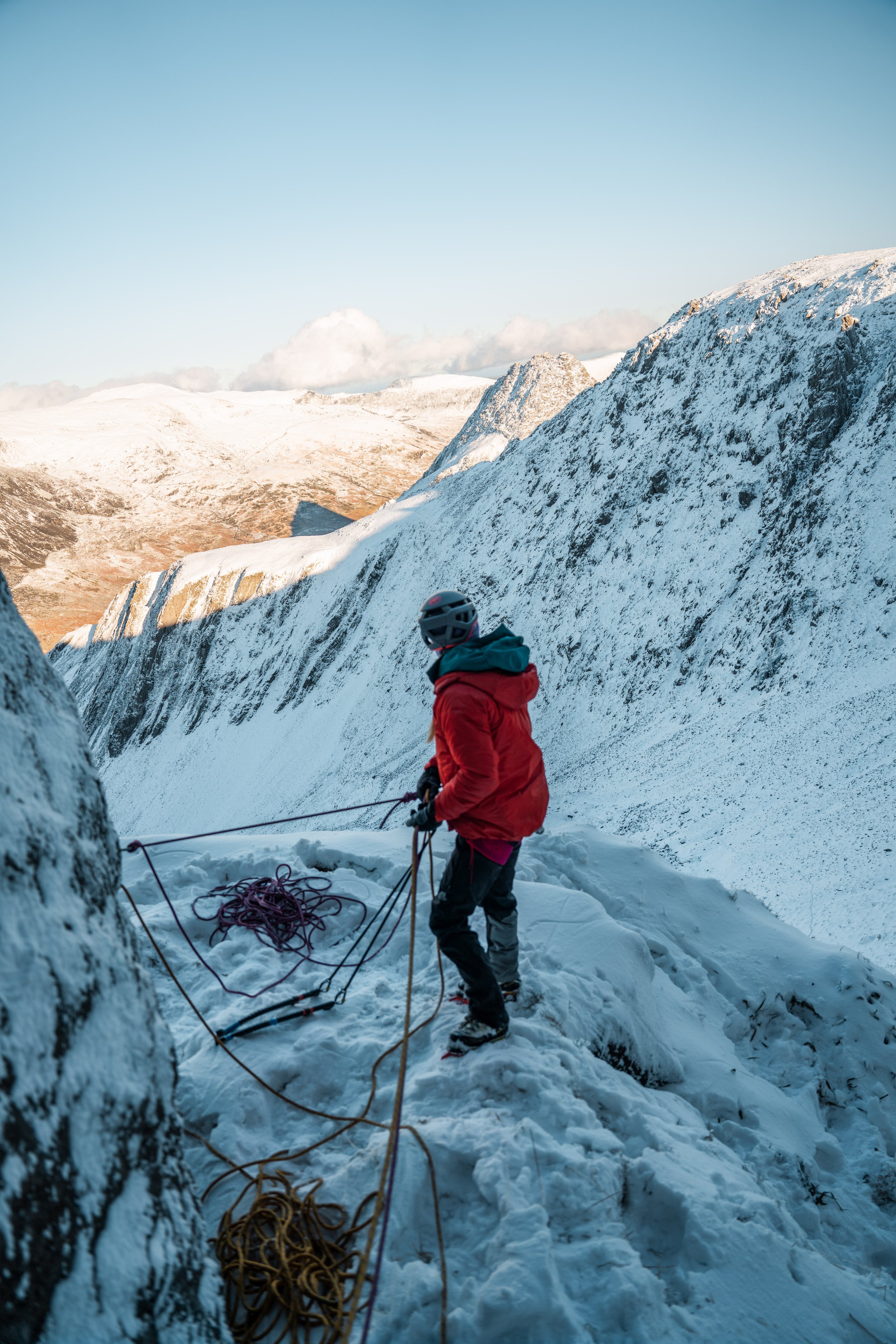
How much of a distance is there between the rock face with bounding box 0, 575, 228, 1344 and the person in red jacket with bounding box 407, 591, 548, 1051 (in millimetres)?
1736

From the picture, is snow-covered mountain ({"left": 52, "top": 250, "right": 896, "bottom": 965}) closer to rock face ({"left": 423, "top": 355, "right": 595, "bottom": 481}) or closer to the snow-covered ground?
the snow-covered ground

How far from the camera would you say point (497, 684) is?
3.89m

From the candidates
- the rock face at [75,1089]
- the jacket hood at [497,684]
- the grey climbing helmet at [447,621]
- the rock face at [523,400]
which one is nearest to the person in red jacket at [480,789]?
the jacket hood at [497,684]

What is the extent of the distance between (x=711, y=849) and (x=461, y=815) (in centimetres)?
1010

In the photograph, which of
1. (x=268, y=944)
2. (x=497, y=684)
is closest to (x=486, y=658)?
(x=497, y=684)

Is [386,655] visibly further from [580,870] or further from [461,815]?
[461,815]

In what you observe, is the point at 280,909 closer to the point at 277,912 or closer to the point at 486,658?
the point at 277,912

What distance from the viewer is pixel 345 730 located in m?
26.6

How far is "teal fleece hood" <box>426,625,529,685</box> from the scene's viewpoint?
3.88 m

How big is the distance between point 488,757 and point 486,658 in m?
0.56

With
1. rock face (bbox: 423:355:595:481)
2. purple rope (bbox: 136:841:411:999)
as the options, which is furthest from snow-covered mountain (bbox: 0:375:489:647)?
purple rope (bbox: 136:841:411:999)

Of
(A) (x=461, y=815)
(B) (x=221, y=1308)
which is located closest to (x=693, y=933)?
(A) (x=461, y=815)

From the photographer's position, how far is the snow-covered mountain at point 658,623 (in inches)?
527

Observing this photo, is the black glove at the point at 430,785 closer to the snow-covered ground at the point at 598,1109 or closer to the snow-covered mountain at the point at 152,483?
the snow-covered ground at the point at 598,1109
